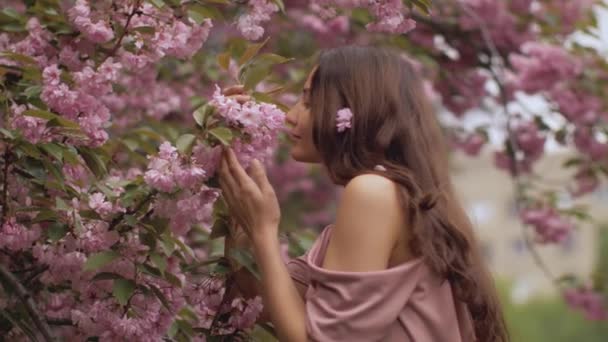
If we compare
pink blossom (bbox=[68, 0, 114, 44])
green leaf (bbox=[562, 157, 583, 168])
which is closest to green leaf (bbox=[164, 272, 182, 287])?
pink blossom (bbox=[68, 0, 114, 44])

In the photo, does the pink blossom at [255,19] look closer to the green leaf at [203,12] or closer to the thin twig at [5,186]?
the green leaf at [203,12]

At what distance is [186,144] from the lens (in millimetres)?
2055

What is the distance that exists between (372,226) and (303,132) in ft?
1.00

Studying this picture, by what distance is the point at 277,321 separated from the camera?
211 centimetres

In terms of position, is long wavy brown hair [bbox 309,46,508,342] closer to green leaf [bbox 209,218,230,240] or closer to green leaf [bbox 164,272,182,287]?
green leaf [bbox 209,218,230,240]

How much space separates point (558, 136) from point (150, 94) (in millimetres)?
1965

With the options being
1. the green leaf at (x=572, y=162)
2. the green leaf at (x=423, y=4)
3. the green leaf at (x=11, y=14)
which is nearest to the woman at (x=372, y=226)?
the green leaf at (x=423, y=4)

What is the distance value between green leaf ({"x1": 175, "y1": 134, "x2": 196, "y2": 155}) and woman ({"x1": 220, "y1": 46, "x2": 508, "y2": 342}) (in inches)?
3.4

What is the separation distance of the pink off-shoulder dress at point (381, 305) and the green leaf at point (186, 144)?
0.34m

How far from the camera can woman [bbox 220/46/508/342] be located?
208cm

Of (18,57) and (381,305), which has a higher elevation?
(18,57)

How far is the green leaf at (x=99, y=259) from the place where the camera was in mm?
2133

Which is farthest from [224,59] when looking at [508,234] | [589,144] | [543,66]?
[508,234]

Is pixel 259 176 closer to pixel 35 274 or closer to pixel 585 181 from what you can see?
pixel 35 274
